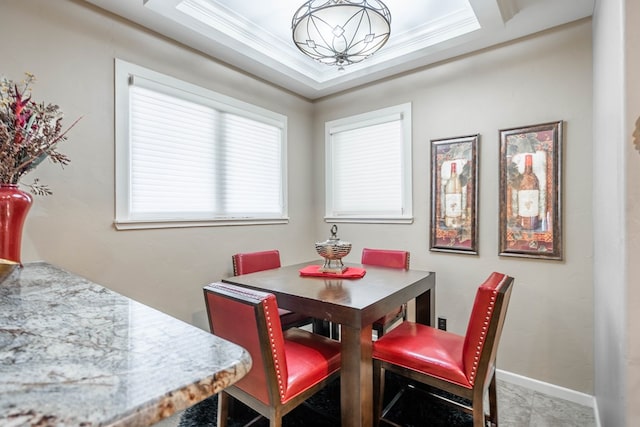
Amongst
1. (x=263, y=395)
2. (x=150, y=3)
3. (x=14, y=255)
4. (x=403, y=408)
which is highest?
(x=150, y=3)

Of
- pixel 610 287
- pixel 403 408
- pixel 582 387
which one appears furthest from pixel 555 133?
pixel 403 408

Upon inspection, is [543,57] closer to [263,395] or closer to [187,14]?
[187,14]

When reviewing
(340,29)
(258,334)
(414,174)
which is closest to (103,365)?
(258,334)

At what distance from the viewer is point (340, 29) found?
2.03 meters

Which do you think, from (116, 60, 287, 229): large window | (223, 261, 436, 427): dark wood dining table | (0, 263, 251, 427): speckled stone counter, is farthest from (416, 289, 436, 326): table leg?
(0, 263, 251, 427): speckled stone counter

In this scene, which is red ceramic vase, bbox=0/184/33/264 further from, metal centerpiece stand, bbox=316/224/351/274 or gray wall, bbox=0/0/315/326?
metal centerpiece stand, bbox=316/224/351/274

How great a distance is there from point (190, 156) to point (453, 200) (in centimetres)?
232

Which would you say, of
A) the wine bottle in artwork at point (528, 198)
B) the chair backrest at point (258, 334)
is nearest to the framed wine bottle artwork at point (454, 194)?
the wine bottle in artwork at point (528, 198)

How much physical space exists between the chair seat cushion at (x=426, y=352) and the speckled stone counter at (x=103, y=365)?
50.4 inches

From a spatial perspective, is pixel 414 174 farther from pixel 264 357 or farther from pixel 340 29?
pixel 264 357

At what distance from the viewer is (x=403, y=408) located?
2123 mm

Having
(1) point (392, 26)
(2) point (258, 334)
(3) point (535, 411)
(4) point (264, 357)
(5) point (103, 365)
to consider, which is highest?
(1) point (392, 26)

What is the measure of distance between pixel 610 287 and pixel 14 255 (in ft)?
9.12

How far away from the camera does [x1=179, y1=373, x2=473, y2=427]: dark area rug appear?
1.96 metres
